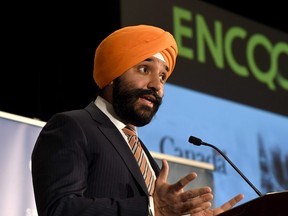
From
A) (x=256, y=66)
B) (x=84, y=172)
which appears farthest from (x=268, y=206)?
(x=256, y=66)

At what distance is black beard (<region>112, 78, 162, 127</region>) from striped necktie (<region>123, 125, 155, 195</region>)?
4 cm

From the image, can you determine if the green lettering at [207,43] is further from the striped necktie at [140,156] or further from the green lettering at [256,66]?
the striped necktie at [140,156]

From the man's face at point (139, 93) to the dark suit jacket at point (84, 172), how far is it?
0.10 m

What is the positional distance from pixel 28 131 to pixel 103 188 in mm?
886

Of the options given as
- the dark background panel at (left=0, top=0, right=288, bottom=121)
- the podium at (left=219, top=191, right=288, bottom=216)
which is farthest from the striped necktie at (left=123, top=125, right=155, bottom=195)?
the dark background panel at (left=0, top=0, right=288, bottom=121)

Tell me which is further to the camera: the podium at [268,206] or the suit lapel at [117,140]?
the suit lapel at [117,140]

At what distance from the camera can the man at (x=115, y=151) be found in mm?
2281

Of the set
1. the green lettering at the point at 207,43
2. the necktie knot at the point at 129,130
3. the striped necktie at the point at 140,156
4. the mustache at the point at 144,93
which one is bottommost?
the green lettering at the point at 207,43

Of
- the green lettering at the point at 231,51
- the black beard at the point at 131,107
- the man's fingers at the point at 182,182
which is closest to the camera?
the man's fingers at the point at 182,182

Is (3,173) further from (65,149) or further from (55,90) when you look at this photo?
(55,90)

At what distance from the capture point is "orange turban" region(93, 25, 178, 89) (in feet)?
8.99

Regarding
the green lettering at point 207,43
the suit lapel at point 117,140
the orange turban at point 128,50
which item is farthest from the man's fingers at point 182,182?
the green lettering at point 207,43

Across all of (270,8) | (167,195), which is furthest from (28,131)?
(270,8)

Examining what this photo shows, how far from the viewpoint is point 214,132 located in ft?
16.1
